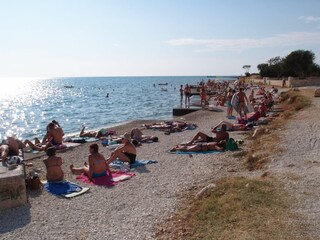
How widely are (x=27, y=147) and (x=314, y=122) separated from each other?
11.5 metres

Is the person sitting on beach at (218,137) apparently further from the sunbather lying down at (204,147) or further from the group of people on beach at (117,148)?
the sunbather lying down at (204,147)

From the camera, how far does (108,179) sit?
9398 mm

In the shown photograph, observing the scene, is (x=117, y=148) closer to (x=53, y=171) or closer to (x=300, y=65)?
(x=53, y=171)

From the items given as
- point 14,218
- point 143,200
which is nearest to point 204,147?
point 143,200

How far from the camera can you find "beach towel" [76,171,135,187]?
358 inches

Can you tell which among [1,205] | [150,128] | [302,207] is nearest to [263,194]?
[302,207]

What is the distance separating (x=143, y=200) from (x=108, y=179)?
6.09 feet

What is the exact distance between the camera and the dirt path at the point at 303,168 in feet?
19.7

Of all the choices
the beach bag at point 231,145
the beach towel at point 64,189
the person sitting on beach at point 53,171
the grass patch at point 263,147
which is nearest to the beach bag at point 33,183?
the beach towel at point 64,189

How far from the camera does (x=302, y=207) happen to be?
626 cm

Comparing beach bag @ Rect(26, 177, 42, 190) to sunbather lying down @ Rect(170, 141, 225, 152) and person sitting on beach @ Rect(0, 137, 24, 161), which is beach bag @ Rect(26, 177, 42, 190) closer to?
person sitting on beach @ Rect(0, 137, 24, 161)

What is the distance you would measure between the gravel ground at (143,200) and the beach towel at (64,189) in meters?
0.17

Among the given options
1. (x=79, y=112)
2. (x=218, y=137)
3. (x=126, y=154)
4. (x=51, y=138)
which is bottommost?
(x=79, y=112)

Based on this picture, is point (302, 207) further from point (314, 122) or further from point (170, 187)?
point (314, 122)
